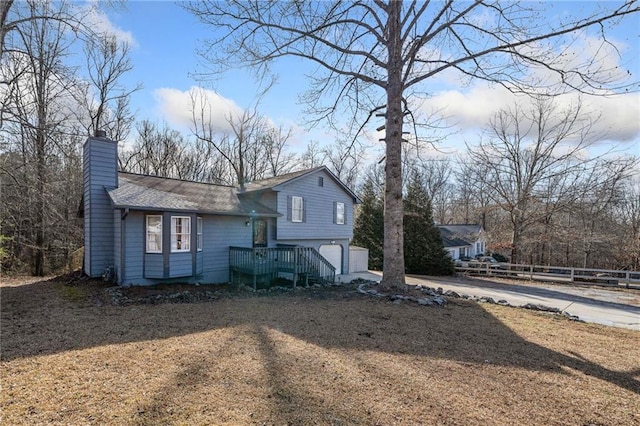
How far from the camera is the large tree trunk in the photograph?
10.1 metres

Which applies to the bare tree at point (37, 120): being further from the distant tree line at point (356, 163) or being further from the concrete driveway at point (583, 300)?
the concrete driveway at point (583, 300)

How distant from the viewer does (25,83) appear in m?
12.7

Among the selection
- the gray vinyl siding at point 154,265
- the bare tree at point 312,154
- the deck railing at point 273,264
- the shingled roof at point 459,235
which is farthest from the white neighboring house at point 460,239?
the gray vinyl siding at point 154,265

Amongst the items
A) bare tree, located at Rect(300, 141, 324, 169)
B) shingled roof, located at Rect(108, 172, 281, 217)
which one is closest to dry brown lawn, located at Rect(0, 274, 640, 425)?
shingled roof, located at Rect(108, 172, 281, 217)

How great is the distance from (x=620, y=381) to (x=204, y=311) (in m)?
7.49

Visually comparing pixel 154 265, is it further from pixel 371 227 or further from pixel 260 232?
pixel 371 227

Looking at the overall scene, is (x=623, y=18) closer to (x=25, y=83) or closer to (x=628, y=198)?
(x=25, y=83)

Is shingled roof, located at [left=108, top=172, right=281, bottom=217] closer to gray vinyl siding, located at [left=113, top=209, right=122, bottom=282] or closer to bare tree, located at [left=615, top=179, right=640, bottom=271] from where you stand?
gray vinyl siding, located at [left=113, top=209, right=122, bottom=282]

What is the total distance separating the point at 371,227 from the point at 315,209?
7905 millimetres

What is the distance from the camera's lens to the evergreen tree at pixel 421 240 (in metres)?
20.6

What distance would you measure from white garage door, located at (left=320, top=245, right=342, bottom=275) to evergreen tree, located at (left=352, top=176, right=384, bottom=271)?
17.0ft

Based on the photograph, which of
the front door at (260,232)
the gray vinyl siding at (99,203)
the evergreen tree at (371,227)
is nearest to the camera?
the gray vinyl siding at (99,203)

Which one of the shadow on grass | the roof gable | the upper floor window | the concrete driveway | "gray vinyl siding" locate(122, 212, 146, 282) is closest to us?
the shadow on grass

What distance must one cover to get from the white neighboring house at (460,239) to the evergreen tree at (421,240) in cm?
918
